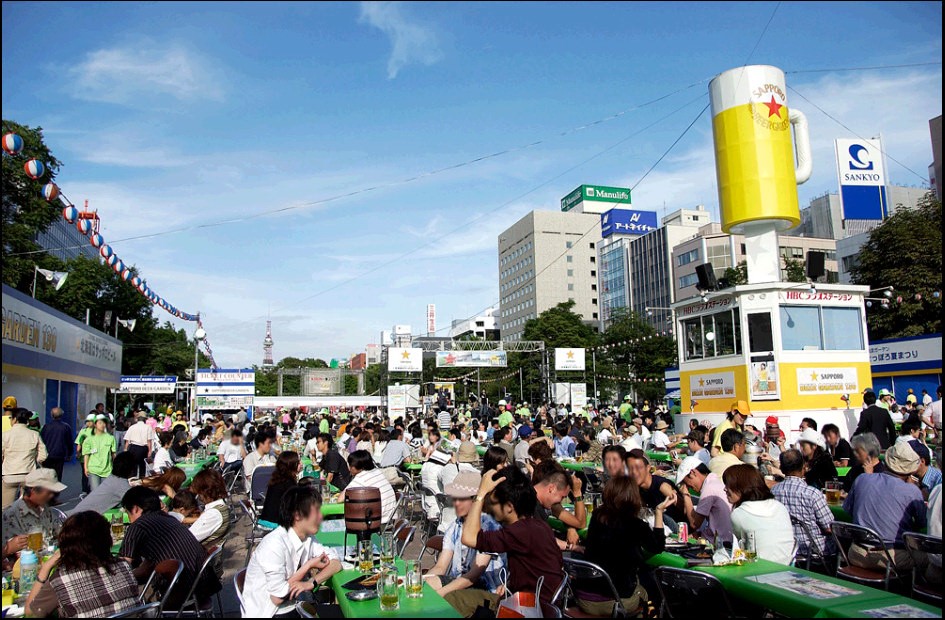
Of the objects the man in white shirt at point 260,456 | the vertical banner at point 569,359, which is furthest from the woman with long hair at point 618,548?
the vertical banner at point 569,359

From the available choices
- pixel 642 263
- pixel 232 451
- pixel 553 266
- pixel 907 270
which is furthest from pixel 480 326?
pixel 232 451

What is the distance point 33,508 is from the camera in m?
6.03

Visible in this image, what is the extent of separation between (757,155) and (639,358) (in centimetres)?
3577

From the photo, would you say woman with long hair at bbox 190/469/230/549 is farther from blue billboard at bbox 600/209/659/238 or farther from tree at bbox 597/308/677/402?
blue billboard at bbox 600/209/659/238

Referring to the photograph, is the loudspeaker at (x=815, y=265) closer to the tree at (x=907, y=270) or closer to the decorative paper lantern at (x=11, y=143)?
the decorative paper lantern at (x=11, y=143)

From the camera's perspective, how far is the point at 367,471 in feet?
24.5

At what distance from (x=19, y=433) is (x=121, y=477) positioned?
12.0ft

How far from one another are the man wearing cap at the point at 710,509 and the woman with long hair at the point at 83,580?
4.31 metres

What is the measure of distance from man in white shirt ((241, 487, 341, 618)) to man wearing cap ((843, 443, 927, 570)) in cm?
→ 439

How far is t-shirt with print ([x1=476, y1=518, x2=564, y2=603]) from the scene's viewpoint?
4359 mm

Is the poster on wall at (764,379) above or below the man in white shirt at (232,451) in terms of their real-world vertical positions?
above

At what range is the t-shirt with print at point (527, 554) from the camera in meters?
4.36

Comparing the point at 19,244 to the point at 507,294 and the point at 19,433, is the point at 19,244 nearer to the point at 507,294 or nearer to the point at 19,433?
the point at 19,433

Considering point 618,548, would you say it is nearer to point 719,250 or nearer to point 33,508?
point 33,508
